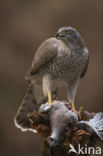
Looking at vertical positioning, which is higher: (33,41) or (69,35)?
(69,35)

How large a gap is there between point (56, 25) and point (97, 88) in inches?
42.0

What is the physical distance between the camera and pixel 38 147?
7.69 meters

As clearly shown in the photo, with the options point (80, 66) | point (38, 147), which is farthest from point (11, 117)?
point (80, 66)

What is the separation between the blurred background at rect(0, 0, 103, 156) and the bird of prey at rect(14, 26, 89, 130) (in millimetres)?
3385

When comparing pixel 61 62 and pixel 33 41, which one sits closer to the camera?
pixel 61 62

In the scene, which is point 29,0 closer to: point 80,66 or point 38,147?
point 38,147

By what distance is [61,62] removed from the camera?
3.68 m

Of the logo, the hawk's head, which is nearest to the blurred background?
the hawk's head

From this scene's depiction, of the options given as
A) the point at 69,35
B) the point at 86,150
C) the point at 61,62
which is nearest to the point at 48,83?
the point at 61,62

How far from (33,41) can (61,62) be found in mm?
3623

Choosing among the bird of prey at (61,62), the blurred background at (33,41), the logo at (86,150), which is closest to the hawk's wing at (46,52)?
the bird of prey at (61,62)

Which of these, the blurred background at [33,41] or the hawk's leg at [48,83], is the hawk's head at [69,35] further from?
the blurred background at [33,41]

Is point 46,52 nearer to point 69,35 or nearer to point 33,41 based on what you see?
point 69,35

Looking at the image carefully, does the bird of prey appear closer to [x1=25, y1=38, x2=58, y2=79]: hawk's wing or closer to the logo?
[x1=25, y1=38, x2=58, y2=79]: hawk's wing
